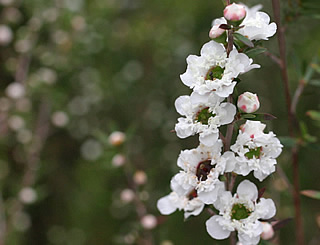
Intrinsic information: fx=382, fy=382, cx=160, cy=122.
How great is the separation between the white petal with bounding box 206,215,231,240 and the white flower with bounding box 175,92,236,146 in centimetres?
17

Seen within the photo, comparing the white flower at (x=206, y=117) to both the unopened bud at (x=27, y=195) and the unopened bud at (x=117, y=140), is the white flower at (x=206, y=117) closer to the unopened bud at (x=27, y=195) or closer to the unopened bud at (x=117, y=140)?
the unopened bud at (x=117, y=140)

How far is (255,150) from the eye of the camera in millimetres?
755

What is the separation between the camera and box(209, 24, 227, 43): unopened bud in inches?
28.0

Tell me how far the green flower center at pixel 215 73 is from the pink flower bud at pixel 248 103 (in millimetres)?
61

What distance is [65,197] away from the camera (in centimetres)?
287

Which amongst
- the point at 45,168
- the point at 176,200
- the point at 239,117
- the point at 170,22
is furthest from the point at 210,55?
the point at 170,22

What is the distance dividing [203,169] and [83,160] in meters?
2.30

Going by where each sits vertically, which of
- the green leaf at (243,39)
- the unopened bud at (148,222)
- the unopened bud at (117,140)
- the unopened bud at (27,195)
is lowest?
the unopened bud at (27,195)

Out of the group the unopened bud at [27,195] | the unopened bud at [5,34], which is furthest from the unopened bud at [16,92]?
the unopened bud at [27,195]

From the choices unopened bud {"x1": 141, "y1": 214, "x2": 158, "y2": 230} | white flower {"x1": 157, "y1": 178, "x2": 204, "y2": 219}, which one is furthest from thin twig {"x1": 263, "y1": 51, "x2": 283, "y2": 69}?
unopened bud {"x1": 141, "y1": 214, "x2": 158, "y2": 230}

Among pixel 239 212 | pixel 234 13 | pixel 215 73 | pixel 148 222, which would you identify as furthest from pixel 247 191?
pixel 148 222

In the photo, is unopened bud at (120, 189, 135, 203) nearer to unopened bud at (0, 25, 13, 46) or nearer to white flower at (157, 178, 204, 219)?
white flower at (157, 178, 204, 219)

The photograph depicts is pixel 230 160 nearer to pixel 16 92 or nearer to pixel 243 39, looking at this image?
pixel 243 39

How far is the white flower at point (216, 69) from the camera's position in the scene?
0.68m
